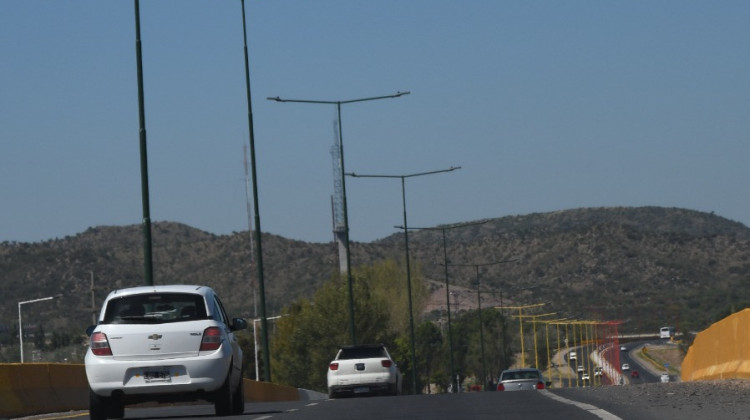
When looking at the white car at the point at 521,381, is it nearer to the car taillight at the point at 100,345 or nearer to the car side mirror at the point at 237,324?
the car side mirror at the point at 237,324

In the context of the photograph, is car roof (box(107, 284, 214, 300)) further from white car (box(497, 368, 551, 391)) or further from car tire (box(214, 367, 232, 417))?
white car (box(497, 368, 551, 391))

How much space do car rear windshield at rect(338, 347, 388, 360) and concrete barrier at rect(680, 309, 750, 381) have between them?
9040 millimetres

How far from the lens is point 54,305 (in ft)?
574

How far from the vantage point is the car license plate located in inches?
794

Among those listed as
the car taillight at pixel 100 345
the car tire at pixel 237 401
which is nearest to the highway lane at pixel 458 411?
the car tire at pixel 237 401

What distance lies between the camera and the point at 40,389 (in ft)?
80.5

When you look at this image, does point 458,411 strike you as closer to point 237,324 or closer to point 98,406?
point 237,324

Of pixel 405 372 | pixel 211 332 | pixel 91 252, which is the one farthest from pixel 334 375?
pixel 91 252

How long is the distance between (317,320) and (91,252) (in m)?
80.8

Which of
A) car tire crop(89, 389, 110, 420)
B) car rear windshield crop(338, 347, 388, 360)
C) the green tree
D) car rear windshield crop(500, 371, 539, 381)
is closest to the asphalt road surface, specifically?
car tire crop(89, 389, 110, 420)

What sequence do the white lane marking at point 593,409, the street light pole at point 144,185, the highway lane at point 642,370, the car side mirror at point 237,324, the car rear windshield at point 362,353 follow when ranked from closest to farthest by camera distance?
the white lane marking at point 593,409, the car side mirror at point 237,324, the street light pole at point 144,185, the car rear windshield at point 362,353, the highway lane at point 642,370

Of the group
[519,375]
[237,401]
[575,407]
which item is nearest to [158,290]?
[237,401]

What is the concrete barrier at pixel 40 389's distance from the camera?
22.9 meters

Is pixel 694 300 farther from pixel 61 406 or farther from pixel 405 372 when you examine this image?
pixel 61 406
